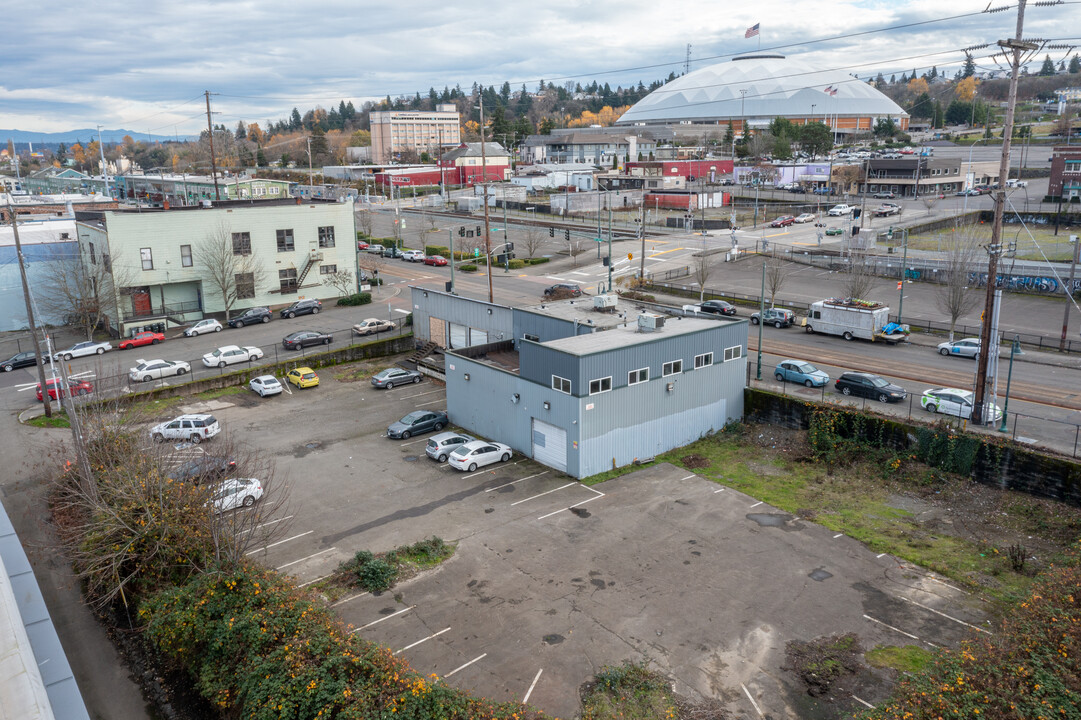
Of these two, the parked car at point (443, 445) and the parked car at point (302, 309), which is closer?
the parked car at point (443, 445)

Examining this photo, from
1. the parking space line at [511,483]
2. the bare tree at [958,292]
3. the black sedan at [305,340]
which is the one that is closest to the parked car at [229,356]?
the black sedan at [305,340]

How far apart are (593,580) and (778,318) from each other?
33918mm

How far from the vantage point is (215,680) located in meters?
16.2

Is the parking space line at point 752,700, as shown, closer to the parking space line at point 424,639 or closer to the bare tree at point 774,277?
the parking space line at point 424,639

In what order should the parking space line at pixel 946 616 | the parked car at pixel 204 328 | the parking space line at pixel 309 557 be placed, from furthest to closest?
the parked car at pixel 204 328, the parking space line at pixel 309 557, the parking space line at pixel 946 616

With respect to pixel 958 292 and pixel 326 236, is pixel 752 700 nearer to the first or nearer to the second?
pixel 958 292

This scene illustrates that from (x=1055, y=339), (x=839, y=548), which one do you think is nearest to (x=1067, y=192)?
(x=1055, y=339)

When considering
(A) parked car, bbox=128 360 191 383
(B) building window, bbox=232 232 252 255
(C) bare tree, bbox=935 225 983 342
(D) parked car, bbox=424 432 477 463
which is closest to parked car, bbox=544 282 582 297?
(B) building window, bbox=232 232 252 255

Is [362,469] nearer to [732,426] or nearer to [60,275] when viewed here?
[732,426]

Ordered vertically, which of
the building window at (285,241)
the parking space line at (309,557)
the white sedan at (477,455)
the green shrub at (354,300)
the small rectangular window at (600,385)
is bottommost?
the parking space line at (309,557)

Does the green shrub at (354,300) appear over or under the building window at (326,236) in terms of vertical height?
under

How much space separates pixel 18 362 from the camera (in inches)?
1770

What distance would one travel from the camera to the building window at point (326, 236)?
201 feet

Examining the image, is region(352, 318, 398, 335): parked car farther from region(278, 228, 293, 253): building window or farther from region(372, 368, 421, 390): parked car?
region(278, 228, 293, 253): building window
